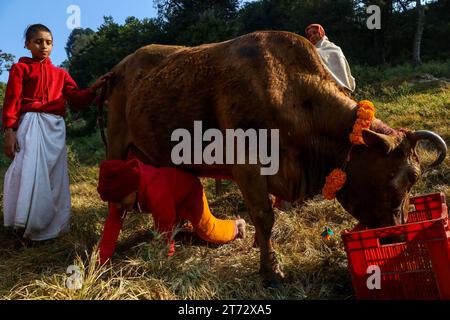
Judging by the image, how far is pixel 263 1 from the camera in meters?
31.2

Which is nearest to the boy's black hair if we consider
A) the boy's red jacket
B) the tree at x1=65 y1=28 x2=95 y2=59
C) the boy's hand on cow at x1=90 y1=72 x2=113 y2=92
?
the boy's red jacket

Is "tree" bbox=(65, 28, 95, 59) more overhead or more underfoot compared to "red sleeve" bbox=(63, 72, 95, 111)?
more overhead

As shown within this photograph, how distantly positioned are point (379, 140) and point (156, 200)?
1.93 meters

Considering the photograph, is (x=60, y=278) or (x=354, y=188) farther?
(x=354, y=188)

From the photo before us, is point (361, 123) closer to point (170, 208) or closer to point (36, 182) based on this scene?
point (170, 208)

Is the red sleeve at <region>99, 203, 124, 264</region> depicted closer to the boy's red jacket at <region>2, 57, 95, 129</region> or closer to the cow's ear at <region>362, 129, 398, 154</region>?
the boy's red jacket at <region>2, 57, 95, 129</region>

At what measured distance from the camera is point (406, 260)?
3000 mm

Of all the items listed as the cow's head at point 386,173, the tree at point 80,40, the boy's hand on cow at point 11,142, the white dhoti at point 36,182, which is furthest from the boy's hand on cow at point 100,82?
the tree at point 80,40

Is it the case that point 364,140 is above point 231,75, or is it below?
below

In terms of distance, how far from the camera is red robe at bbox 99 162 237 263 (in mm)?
3898

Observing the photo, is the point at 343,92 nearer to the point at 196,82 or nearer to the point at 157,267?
the point at 196,82

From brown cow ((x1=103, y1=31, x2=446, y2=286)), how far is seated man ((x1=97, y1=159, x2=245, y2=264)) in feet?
1.16
